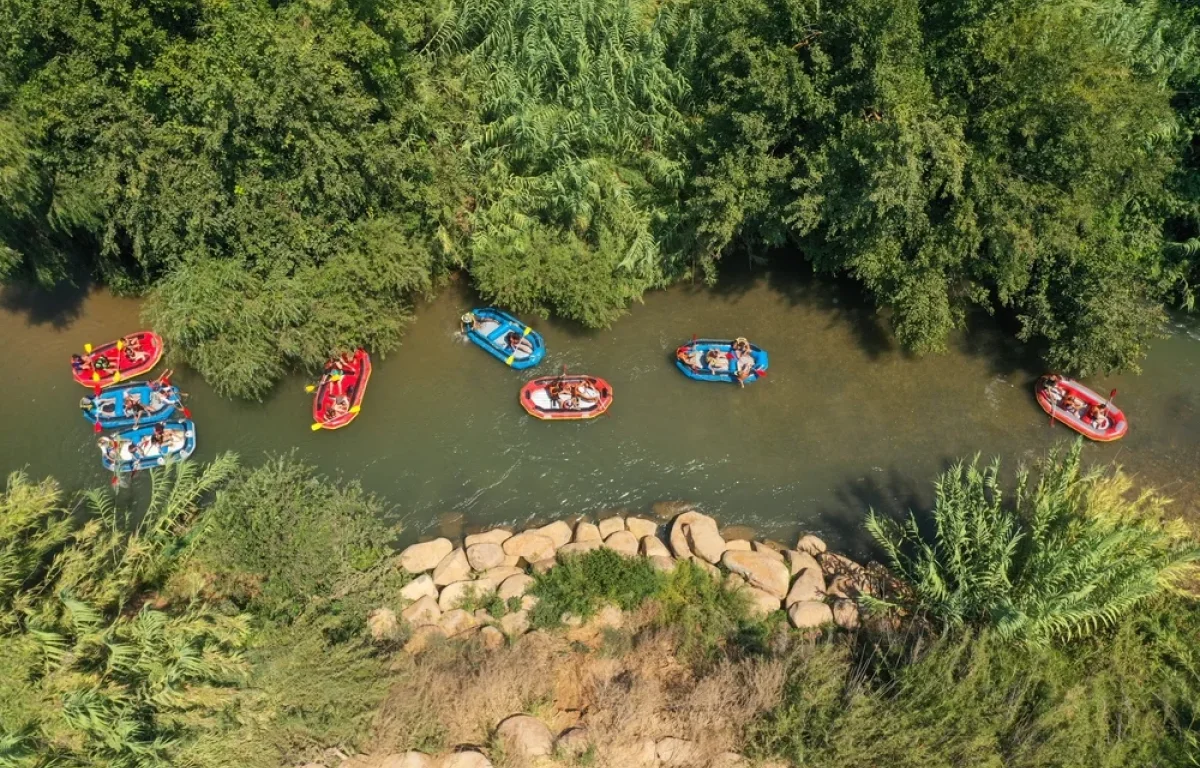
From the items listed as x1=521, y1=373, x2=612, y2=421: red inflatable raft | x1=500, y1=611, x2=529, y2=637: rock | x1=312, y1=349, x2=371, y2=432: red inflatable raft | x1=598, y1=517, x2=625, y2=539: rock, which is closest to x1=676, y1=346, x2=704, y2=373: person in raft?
x1=521, y1=373, x2=612, y2=421: red inflatable raft

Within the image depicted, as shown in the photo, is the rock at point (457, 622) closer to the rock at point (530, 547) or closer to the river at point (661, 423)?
the rock at point (530, 547)

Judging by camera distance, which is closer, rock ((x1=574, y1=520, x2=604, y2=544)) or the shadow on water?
rock ((x1=574, y1=520, x2=604, y2=544))

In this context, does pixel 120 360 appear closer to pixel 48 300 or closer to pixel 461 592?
pixel 48 300

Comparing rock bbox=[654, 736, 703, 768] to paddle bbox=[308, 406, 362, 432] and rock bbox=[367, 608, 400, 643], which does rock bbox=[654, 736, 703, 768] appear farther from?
paddle bbox=[308, 406, 362, 432]

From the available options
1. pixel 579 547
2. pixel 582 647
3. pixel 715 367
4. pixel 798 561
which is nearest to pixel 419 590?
pixel 579 547

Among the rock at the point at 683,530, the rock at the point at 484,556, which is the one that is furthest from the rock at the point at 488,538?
the rock at the point at 683,530

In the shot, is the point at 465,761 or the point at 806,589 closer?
the point at 465,761

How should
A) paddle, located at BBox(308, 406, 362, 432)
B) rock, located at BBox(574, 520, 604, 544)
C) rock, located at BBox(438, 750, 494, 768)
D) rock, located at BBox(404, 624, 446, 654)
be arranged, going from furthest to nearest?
paddle, located at BBox(308, 406, 362, 432) < rock, located at BBox(574, 520, 604, 544) < rock, located at BBox(404, 624, 446, 654) < rock, located at BBox(438, 750, 494, 768)
